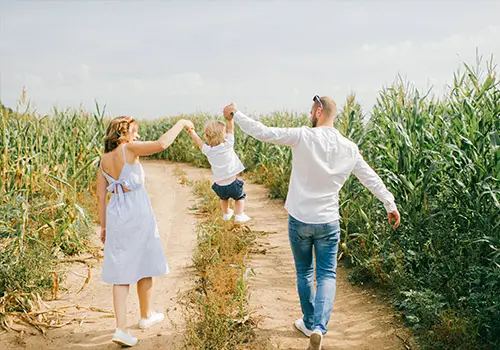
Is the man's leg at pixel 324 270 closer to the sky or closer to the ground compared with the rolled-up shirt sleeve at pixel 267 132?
closer to the ground

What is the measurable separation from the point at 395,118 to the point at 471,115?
1.16m

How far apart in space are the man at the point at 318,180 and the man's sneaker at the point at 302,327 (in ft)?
1.60

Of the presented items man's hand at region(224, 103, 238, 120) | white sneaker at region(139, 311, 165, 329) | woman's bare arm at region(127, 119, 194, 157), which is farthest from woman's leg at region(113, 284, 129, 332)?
man's hand at region(224, 103, 238, 120)

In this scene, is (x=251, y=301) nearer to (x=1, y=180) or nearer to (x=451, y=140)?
(x=451, y=140)

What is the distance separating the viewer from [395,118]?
18.1 feet

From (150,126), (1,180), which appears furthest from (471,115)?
(150,126)

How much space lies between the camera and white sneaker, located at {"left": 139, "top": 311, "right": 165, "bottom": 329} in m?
4.02

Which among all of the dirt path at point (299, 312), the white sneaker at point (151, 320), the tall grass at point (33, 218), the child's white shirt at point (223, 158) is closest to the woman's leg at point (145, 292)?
the white sneaker at point (151, 320)

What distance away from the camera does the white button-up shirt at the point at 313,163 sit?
3283 millimetres

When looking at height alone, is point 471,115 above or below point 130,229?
above

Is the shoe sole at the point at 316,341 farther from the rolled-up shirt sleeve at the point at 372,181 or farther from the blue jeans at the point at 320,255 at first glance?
the rolled-up shirt sleeve at the point at 372,181

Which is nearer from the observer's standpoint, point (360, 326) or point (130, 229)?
point (130, 229)

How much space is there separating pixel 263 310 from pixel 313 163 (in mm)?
1903

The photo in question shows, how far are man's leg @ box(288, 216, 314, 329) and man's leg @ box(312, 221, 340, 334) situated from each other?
91 millimetres
